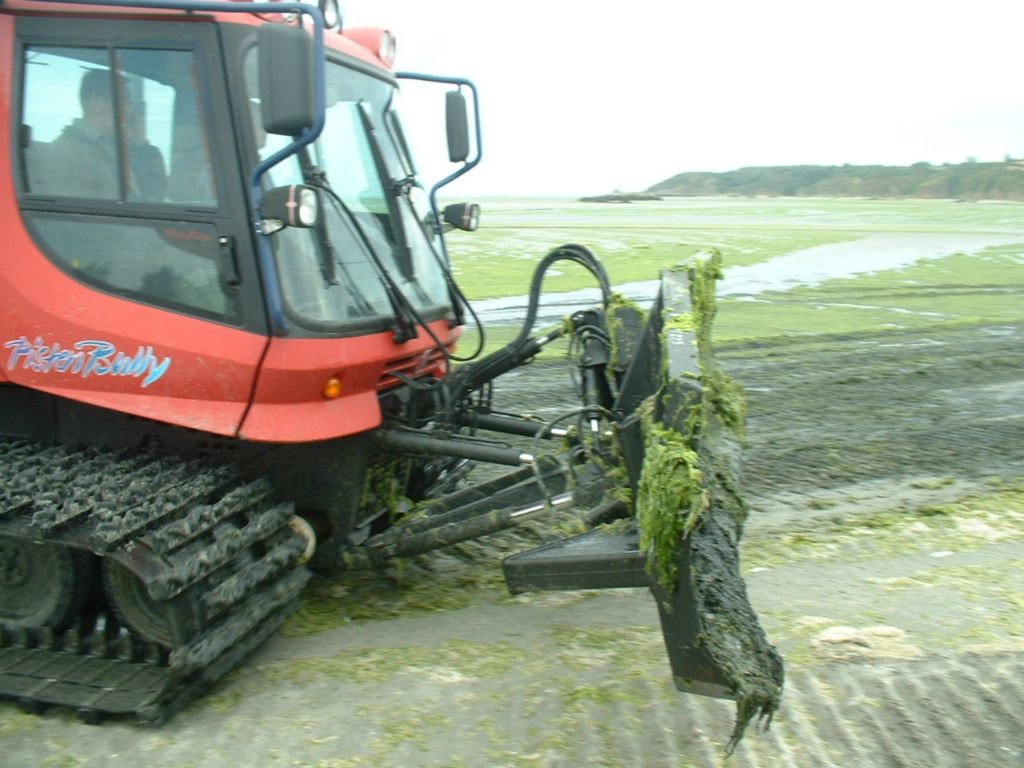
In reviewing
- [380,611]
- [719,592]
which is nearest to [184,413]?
[380,611]

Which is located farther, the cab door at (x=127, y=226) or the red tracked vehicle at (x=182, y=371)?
the cab door at (x=127, y=226)

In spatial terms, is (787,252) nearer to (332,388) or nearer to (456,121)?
(456,121)

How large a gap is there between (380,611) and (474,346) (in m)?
6.35

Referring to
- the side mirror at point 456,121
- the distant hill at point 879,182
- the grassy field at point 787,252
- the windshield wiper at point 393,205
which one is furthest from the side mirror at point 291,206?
the distant hill at point 879,182

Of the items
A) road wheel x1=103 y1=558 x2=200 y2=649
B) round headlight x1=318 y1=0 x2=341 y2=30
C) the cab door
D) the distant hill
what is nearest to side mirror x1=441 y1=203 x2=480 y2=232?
round headlight x1=318 y1=0 x2=341 y2=30

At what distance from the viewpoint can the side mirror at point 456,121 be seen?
5996 mm

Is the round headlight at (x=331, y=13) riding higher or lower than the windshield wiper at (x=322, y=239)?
higher

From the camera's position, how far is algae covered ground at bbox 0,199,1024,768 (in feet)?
12.6

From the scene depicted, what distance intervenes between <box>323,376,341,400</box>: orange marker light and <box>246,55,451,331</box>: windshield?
0.22m

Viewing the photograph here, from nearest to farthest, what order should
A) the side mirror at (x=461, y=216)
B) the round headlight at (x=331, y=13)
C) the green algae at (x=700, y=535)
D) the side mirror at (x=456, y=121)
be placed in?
the green algae at (x=700, y=535), the round headlight at (x=331, y=13), the side mirror at (x=456, y=121), the side mirror at (x=461, y=216)

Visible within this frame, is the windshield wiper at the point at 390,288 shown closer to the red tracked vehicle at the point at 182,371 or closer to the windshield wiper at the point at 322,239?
the red tracked vehicle at the point at 182,371

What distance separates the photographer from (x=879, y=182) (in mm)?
49312

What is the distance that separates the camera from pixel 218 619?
440 centimetres

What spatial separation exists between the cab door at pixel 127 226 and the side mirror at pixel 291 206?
236mm
